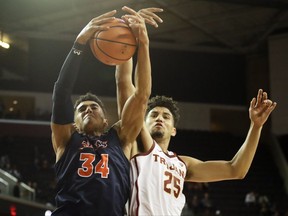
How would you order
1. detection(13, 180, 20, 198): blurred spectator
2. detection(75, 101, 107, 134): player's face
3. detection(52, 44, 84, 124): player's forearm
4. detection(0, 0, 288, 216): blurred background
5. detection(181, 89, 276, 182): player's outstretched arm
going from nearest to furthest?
detection(52, 44, 84, 124): player's forearm, detection(75, 101, 107, 134): player's face, detection(181, 89, 276, 182): player's outstretched arm, detection(13, 180, 20, 198): blurred spectator, detection(0, 0, 288, 216): blurred background

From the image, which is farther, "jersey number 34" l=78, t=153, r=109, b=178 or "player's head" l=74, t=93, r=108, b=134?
"player's head" l=74, t=93, r=108, b=134

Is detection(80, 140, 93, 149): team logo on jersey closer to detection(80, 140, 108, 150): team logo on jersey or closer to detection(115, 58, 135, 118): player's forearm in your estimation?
detection(80, 140, 108, 150): team logo on jersey

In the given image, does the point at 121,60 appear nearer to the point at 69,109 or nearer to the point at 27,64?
the point at 69,109

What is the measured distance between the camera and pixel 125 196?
10.3ft

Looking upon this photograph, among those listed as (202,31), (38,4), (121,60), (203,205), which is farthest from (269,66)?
(121,60)

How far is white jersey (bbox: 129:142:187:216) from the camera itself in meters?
3.21

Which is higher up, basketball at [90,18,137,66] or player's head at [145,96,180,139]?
basketball at [90,18,137,66]

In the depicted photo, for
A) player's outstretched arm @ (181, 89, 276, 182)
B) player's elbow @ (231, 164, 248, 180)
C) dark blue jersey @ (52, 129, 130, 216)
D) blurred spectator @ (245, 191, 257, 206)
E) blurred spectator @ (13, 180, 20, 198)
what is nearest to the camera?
dark blue jersey @ (52, 129, 130, 216)

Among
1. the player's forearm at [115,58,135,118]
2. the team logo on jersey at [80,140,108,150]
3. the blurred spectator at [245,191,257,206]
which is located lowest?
the blurred spectator at [245,191,257,206]

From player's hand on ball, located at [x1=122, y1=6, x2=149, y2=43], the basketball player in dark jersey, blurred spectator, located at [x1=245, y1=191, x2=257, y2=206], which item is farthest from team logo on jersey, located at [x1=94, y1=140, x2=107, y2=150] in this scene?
blurred spectator, located at [x1=245, y1=191, x2=257, y2=206]

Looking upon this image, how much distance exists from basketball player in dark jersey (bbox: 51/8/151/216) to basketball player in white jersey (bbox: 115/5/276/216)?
116mm

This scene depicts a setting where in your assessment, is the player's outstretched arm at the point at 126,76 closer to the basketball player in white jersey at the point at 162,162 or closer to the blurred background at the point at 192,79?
the basketball player in white jersey at the point at 162,162

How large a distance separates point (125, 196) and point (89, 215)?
30cm

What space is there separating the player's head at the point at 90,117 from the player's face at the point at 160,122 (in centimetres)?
42
